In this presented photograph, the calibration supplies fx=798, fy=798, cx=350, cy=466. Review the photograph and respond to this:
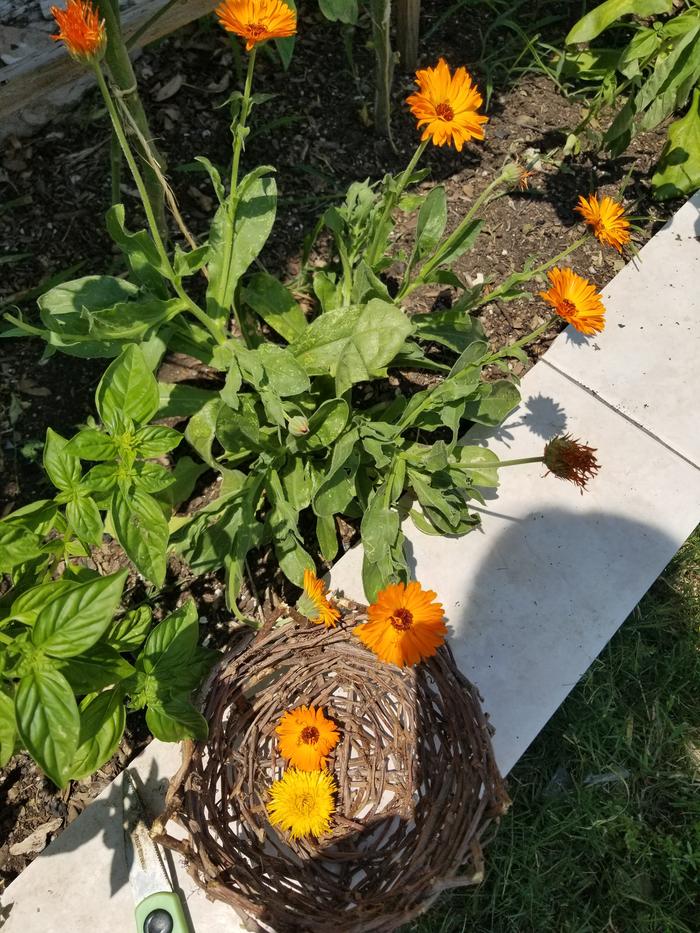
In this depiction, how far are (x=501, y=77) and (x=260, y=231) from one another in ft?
4.75

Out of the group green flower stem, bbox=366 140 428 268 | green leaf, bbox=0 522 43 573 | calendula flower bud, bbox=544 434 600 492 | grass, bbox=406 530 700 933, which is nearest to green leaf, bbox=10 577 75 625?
green leaf, bbox=0 522 43 573

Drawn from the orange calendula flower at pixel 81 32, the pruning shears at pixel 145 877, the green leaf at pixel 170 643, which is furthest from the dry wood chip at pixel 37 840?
the orange calendula flower at pixel 81 32

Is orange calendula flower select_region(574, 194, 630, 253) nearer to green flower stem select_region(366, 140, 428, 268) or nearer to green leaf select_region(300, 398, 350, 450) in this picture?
green flower stem select_region(366, 140, 428, 268)

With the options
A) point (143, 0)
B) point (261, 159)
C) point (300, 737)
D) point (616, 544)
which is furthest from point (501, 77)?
point (300, 737)

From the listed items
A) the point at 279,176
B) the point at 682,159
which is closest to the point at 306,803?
the point at 279,176

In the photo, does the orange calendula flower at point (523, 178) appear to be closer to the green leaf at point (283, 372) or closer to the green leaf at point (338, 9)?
the green leaf at point (338, 9)

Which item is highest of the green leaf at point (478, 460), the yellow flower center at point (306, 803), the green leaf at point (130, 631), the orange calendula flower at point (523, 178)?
the orange calendula flower at point (523, 178)

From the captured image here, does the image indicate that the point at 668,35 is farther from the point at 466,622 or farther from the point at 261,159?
the point at 466,622

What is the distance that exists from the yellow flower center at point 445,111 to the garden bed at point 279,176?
0.80m

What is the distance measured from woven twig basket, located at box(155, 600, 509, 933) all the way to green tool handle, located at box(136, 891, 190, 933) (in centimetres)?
16

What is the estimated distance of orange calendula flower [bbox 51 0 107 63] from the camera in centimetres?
130

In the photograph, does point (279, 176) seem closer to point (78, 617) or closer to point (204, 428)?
point (204, 428)

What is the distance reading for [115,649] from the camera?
154cm

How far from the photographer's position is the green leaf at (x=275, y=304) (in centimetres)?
203
